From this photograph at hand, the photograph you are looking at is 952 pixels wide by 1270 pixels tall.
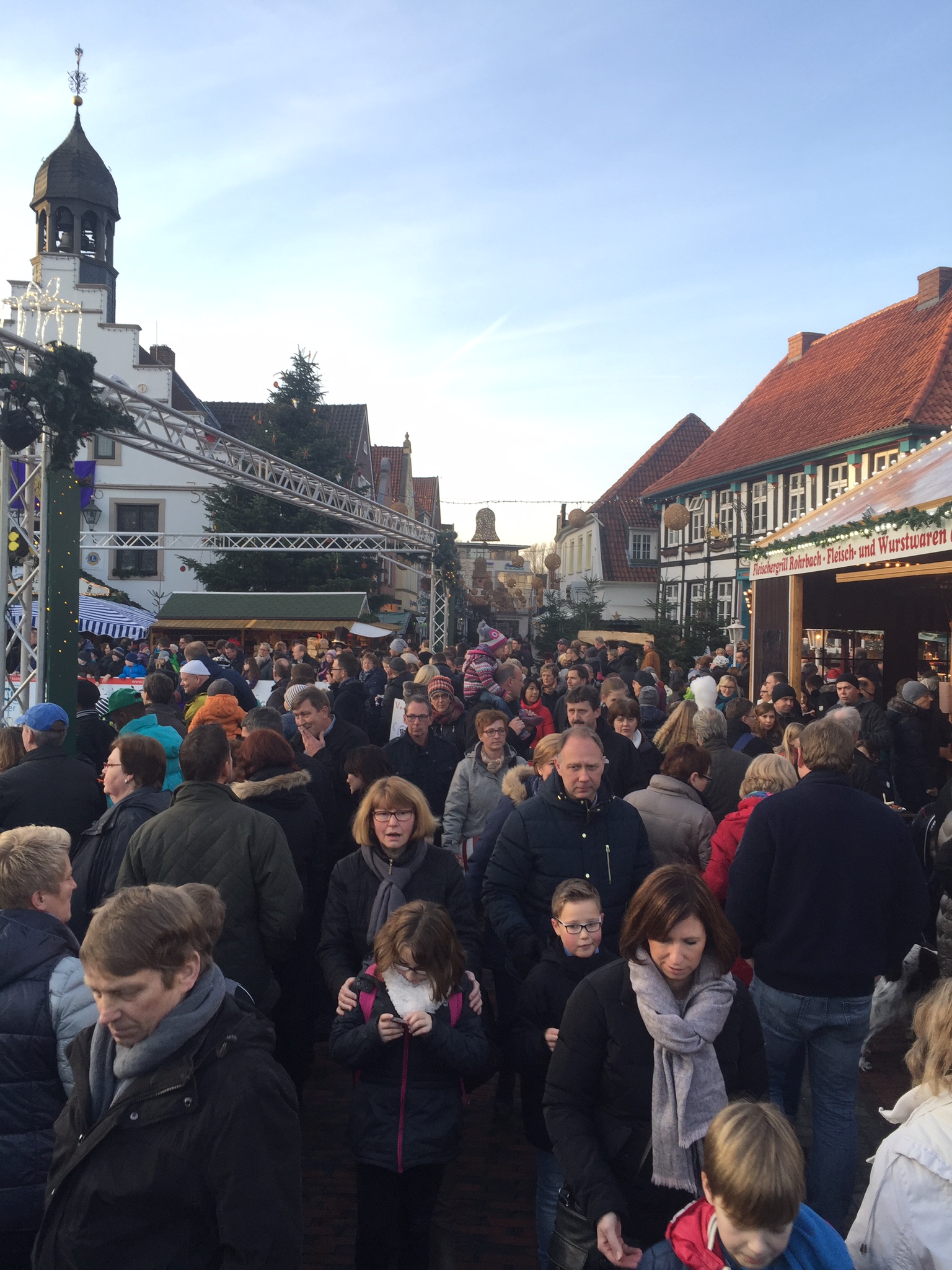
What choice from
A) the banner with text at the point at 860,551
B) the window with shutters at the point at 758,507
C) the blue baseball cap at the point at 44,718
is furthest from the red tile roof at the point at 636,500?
the blue baseball cap at the point at 44,718

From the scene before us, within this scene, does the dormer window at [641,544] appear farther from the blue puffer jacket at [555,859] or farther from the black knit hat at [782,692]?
the blue puffer jacket at [555,859]

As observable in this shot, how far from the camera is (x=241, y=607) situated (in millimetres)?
26469

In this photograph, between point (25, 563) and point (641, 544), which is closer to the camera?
point (25, 563)

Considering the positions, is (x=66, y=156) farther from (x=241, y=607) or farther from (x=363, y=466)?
(x=363, y=466)

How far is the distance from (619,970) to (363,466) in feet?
141

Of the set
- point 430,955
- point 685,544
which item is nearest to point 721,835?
point 430,955

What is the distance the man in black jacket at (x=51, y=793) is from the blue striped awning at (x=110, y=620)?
18.3 m

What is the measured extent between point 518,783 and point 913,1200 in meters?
3.14

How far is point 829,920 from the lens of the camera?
3605 millimetres

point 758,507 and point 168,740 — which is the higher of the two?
point 758,507

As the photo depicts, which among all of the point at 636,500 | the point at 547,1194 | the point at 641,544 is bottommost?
the point at 547,1194

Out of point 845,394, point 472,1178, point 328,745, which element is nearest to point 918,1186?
point 472,1178

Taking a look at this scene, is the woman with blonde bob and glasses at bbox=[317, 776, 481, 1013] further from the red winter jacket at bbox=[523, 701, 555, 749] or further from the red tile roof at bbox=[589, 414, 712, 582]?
the red tile roof at bbox=[589, 414, 712, 582]

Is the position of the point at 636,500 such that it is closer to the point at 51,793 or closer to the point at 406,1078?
the point at 51,793
